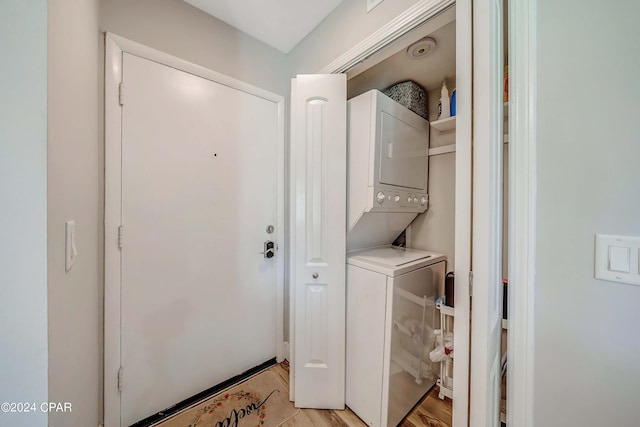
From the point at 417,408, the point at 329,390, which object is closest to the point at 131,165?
the point at 329,390

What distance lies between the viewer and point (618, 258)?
55 centimetres

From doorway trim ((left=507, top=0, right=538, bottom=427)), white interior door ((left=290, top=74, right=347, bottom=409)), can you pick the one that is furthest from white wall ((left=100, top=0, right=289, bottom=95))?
doorway trim ((left=507, top=0, right=538, bottom=427))

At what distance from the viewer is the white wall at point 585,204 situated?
1.80 ft

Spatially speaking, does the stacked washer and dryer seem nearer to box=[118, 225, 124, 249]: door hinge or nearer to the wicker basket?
the wicker basket

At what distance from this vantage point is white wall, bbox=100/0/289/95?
3.85ft

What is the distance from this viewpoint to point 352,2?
4.27 ft

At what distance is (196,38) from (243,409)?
237 cm

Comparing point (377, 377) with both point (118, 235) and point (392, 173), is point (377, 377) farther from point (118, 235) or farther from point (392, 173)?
point (118, 235)

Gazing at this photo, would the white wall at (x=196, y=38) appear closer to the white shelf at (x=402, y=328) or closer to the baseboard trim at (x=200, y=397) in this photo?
the white shelf at (x=402, y=328)

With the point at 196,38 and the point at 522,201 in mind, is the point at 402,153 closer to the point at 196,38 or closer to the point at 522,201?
the point at 522,201

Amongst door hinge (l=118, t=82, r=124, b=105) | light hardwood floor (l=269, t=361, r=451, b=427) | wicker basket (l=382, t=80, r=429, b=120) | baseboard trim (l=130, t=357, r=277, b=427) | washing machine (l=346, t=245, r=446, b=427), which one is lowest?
light hardwood floor (l=269, t=361, r=451, b=427)

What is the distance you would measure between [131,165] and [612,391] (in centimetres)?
205

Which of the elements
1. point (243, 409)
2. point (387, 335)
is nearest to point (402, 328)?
point (387, 335)

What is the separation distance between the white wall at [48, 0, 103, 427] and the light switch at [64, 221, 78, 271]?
0.8 inches
